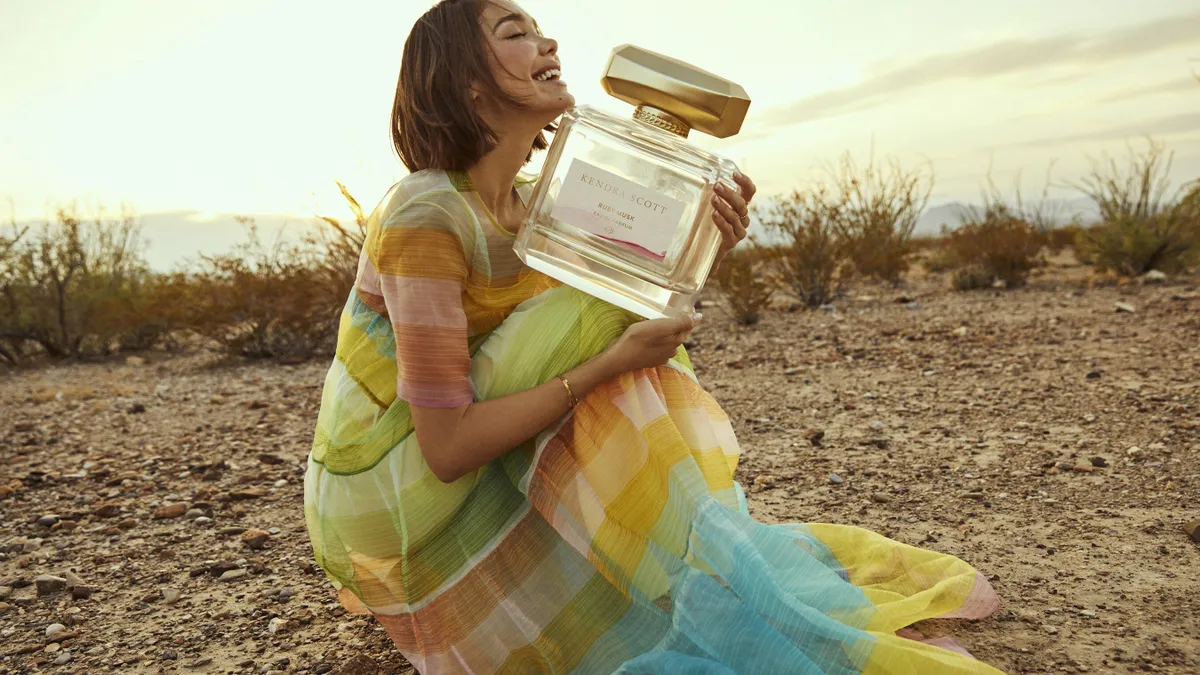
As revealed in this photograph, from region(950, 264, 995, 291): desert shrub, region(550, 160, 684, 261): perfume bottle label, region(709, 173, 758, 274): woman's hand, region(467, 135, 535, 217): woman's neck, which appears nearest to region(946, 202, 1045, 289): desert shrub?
region(950, 264, 995, 291): desert shrub

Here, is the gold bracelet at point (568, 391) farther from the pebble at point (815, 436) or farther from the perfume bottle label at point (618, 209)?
the pebble at point (815, 436)

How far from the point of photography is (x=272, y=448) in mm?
4184

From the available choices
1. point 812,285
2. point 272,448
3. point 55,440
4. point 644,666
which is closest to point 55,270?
point 55,440

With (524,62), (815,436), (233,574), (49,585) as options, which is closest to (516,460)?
(524,62)

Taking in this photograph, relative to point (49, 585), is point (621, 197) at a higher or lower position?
higher

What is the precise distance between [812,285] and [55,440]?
5.98 metres

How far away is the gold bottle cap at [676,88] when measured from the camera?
146 cm

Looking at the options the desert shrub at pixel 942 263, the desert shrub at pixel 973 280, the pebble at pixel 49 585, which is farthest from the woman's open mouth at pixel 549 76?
the desert shrub at pixel 942 263

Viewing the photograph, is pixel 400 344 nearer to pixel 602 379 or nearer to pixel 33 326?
pixel 602 379

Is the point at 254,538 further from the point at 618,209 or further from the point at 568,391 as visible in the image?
the point at 618,209

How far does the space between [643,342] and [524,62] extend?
57 cm

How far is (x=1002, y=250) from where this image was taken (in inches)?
334

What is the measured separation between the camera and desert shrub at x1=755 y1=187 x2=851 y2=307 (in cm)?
798

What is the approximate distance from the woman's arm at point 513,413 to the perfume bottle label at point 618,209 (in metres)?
0.18
